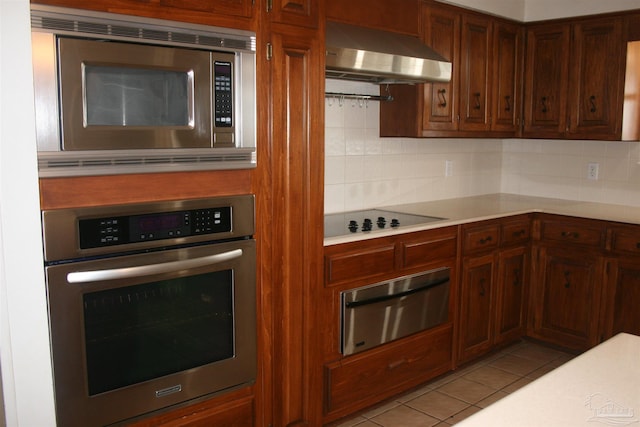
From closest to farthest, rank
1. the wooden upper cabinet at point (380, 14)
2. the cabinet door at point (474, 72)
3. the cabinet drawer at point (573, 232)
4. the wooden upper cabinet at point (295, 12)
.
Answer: the wooden upper cabinet at point (295, 12)
the wooden upper cabinet at point (380, 14)
the cabinet drawer at point (573, 232)
the cabinet door at point (474, 72)

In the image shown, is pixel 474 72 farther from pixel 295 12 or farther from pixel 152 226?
pixel 152 226

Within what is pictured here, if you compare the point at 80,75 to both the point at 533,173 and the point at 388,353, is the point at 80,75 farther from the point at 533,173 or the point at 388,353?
the point at 533,173

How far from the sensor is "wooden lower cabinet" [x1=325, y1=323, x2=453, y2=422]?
2.83 m

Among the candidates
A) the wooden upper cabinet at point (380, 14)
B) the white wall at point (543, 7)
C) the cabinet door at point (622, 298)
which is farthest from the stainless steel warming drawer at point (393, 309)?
the white wall at point (543, 7)

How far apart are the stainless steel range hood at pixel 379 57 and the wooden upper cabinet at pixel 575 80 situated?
126 cm

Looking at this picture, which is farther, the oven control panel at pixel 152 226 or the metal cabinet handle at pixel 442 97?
the metal cabinet handle at pixel 442 97

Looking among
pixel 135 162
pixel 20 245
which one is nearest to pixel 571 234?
pixel 135 162

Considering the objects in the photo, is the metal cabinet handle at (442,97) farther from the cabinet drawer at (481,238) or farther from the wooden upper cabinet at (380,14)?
the cabinet drawer at (481,238)

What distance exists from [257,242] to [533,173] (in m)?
3.02

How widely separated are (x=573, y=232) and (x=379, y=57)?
182 centimetres

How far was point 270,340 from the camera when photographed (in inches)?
95.4

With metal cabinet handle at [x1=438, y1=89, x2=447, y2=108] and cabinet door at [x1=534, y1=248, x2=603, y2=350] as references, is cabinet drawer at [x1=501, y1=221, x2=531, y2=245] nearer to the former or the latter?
cabinet door at [x1=534, y1=248, x2=603, y2=350]

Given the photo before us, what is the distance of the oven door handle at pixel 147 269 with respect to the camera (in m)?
1.84

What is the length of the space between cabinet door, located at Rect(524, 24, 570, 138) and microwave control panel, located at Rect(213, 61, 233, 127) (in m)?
2.78
